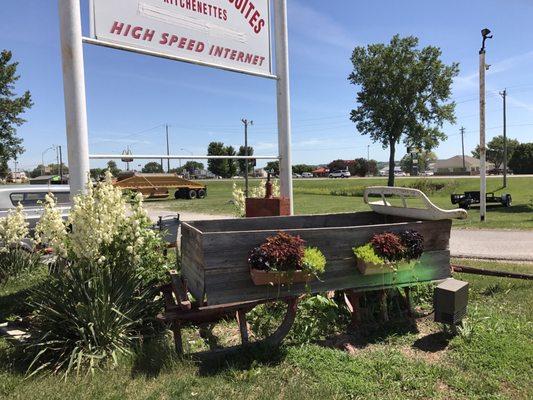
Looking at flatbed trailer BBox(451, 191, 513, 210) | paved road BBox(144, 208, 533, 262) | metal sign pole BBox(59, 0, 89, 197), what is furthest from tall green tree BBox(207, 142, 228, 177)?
metal sign pole BBox(59, 0, 89, 197)

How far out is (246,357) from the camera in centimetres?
376

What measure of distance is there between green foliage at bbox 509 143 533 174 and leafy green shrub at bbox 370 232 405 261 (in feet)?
260

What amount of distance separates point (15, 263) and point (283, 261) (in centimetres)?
532

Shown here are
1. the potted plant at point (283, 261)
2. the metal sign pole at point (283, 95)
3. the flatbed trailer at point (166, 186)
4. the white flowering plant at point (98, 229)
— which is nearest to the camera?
the potted plant at point (283, 261)

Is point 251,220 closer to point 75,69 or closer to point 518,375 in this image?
point 75,69

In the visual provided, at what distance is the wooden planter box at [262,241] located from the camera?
3.68 meters

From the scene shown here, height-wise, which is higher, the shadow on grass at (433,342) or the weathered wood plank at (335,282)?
the weathered wood plank at (335,282)

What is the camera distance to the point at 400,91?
36719 millimetres

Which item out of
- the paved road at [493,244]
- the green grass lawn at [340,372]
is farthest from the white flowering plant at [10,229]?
the paved road at [493,244]

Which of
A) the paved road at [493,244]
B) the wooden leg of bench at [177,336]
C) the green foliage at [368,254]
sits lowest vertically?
the paved road at [493,244]

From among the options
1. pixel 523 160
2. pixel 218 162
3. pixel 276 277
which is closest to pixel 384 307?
pixel 276 277

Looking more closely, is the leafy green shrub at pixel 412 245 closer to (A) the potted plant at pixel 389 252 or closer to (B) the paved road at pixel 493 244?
(A) the potted plant at pixel 389 252

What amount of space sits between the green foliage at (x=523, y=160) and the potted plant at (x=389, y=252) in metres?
79.1

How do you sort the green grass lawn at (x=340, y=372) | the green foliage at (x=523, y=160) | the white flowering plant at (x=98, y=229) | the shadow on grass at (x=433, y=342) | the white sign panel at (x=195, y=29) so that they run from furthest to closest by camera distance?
the green foliage at (x=523, y=160)
the white sign panel at (x=195, y=29)
the shadow on grass at (x=433, y=342)
the white flowering plant at (x=98, y=229)
the green grass lawn at (x=340, y=372)
